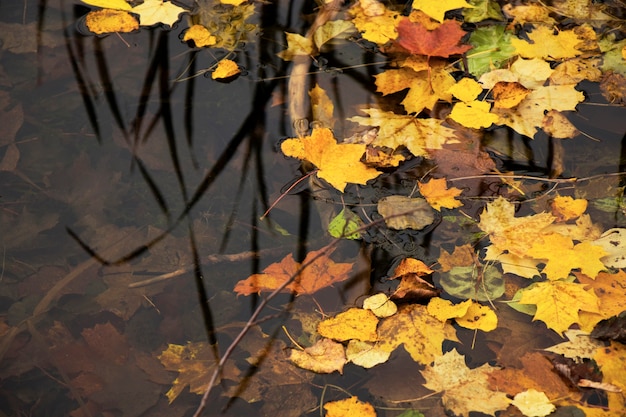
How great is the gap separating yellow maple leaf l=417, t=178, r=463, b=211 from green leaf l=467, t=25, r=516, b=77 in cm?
54

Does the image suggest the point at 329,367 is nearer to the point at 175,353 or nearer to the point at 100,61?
the point at 175,353

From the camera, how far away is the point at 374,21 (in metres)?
2.48

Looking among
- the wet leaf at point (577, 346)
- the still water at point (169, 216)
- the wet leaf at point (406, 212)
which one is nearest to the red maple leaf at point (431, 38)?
the still water at point (169, 216)

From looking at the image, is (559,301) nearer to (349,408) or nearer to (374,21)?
(349,408)

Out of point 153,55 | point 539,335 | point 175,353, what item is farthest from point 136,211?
point 539,335

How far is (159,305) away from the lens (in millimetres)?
1810

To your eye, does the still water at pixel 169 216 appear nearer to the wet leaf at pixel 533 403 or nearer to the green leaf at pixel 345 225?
the green leaf at pixel 345 225

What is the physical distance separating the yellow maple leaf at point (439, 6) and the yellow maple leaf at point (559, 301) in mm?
1184

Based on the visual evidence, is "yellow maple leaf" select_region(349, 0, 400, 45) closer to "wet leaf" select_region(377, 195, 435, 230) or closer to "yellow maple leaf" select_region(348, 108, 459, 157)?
"yellow maple leaf" select_region(348, 108, 459, 157)

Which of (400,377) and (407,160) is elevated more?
(407,160)

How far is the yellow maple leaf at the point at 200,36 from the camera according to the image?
2438 mm

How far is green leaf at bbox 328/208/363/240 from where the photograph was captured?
74.8 inches

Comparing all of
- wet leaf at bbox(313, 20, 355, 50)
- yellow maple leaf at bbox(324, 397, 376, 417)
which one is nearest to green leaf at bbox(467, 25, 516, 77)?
wet leaf at bbox(313, 20, 355, 50)

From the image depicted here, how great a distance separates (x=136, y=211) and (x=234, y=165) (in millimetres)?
362
